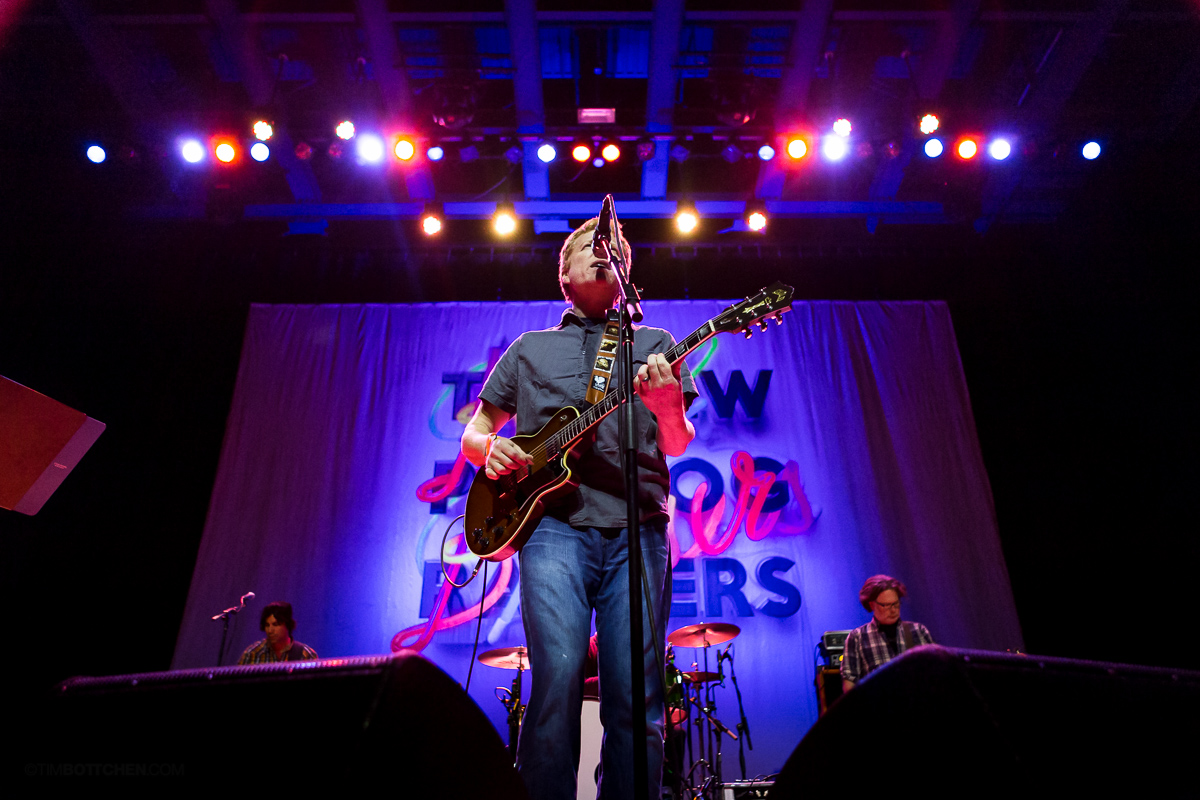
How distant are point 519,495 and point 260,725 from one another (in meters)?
1.52

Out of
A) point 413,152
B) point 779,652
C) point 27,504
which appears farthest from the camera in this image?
point 413,152

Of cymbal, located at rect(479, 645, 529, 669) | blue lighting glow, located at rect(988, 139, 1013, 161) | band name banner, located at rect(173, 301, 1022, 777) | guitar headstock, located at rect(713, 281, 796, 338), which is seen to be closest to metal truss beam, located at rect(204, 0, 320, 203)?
band name banner, located at rect(173, 301, 1022, 777)

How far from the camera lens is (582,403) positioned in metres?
2.62

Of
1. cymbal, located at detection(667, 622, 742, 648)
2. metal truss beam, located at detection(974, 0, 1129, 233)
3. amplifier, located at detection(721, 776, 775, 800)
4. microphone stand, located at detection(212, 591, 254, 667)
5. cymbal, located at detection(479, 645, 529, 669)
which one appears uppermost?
metal truss beam, located at detection(974, 0, 1129, 233)

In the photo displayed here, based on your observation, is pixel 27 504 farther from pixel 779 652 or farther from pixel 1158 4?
pixel 1158 4

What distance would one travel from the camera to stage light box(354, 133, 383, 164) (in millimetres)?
6059

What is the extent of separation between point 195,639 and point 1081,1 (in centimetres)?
870

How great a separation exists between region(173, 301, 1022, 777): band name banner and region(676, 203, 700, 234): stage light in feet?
2.77

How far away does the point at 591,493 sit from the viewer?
2383mm

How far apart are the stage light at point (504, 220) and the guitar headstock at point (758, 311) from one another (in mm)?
4579

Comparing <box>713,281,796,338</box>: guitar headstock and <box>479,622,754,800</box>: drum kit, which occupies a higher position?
<box>713,281,796,338</box>: guitar headstock

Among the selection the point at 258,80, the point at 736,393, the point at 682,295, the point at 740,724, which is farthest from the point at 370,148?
the point at 740,724

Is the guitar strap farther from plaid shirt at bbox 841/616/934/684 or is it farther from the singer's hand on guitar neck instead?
plaid shirt at bbox 841/616/934/684

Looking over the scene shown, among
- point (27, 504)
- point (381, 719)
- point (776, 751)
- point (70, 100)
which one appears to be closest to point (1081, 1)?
point (776, 751)
